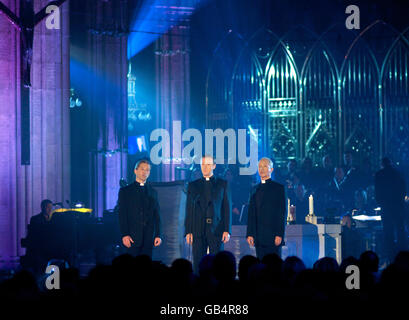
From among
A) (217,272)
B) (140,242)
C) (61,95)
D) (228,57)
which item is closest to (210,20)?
(228,57)

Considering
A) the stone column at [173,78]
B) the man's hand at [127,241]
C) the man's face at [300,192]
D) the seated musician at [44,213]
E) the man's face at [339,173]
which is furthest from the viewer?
the stone column at [173,78]

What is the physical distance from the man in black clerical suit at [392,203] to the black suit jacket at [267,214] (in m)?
4.58

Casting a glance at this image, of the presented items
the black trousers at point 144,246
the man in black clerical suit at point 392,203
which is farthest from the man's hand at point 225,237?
the man in black clerical suit at point 392,203

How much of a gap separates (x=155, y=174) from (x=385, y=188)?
623cm

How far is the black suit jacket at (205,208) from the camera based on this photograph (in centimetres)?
852

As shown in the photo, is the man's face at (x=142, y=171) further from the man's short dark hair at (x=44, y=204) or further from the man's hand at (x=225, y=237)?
the man's short dark hair at (x=44, y=204)

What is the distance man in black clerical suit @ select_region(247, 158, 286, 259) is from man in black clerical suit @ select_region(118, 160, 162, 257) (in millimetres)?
1154

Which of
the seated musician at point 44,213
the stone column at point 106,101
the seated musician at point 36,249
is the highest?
the stone column at point 106,101

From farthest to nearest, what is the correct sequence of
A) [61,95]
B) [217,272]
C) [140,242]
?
[61,95]
[140,242]
[217,272]

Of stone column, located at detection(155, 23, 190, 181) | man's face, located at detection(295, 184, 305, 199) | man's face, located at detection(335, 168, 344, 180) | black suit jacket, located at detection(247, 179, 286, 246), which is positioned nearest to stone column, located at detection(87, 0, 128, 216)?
stone column, located at detection(155, 23, 190, 181)

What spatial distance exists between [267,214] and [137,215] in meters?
1.55

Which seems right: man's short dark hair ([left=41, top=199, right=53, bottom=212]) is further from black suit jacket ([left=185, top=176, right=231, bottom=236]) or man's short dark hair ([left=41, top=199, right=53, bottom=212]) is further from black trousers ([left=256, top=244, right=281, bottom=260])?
black trousers ([left=256, top=244, right=281, bottom=260])

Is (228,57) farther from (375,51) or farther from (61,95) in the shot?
(61,95)

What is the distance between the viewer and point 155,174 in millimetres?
17078
